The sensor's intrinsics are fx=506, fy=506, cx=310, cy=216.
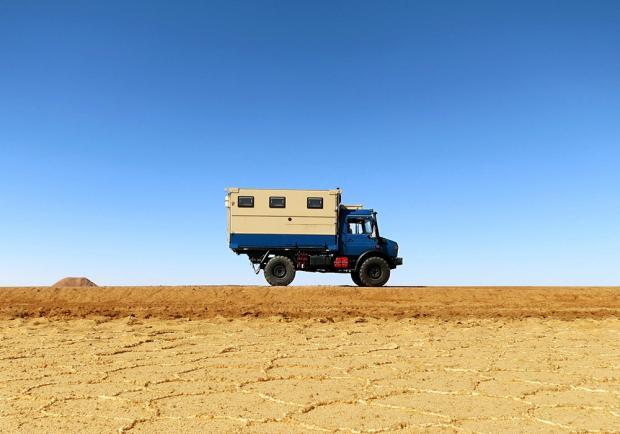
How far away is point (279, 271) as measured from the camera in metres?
17.8

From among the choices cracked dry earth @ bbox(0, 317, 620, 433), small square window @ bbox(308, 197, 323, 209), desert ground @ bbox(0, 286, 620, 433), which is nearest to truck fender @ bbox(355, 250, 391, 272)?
small square window @ bbox(308, 197, 323, 209)

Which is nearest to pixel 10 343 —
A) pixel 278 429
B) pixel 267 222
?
pixel 278 429

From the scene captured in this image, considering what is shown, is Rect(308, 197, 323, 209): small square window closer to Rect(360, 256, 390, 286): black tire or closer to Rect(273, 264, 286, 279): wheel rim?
Rect(273, 264, 286, 279): wheel rim

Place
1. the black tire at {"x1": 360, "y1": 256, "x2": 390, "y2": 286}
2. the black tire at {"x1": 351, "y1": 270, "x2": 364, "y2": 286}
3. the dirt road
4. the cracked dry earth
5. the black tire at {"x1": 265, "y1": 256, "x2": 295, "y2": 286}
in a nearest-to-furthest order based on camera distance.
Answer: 1. the cracked dry earth
2. the dirt road
3. the black tire at {"x1": 360, "y1": 256, "x2": 390, "y2": 286}
4. the black tire at {"x1": 265, "y1": 256, "x2": 295, "y2": 286}
5. the black tire at {"x1": 351, "y1": 270, "x2": 364, "y2": 286}

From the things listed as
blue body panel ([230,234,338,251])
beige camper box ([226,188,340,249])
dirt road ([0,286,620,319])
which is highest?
beige camper box ([226,188,340,249])

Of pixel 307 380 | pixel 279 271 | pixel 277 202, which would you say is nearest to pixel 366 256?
pixel 279 271

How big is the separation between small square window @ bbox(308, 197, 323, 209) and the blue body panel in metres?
1.06

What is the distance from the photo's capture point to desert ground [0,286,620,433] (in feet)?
13.9

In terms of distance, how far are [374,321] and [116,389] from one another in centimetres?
648

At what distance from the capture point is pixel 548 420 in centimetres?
427

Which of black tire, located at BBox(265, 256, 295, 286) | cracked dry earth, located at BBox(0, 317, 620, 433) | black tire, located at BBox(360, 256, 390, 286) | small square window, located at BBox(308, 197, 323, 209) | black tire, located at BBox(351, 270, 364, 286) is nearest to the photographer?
cracked dry earth, located at BBox(0, 317, 620, 433)

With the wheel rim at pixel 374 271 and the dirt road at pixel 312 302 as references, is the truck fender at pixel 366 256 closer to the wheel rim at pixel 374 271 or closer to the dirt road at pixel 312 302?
the wheel rim at pixel 374 271

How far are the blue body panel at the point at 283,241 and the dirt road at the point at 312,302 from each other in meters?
2.79

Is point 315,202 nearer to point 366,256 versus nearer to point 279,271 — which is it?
point 366,256
